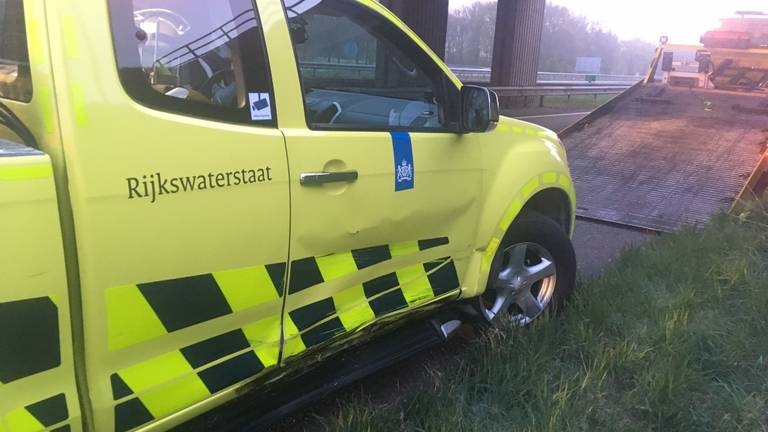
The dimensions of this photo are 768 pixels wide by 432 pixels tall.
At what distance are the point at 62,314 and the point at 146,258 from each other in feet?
0.87

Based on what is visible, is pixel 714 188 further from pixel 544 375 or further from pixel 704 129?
pixel 544 375

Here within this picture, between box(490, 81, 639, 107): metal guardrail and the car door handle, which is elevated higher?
the car door handle

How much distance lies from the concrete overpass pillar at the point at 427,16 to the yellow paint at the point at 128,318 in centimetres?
1695

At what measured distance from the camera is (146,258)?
1.80 meters

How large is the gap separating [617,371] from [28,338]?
2.56 metres

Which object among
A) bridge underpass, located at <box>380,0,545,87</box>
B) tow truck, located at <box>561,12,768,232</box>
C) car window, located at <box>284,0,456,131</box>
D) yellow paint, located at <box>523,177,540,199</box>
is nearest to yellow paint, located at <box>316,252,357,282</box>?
car window, located at <box>284,0,456,131</box>

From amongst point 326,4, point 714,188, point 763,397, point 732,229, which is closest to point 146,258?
point 326,4

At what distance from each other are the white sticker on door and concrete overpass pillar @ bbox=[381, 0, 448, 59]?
53.9 feet

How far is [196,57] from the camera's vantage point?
2.04 meters

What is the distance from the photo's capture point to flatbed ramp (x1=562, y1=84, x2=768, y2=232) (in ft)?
20.8

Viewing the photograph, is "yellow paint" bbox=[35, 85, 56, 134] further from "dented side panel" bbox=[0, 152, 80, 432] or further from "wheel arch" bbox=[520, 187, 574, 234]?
"wheel arch" bbox=[520, 187, 574, 234]

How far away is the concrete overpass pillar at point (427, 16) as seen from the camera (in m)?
18.0

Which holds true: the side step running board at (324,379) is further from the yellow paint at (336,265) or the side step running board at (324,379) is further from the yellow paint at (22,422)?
the yellow paint at (22,422)

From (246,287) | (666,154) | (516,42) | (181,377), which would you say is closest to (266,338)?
(246,287)
